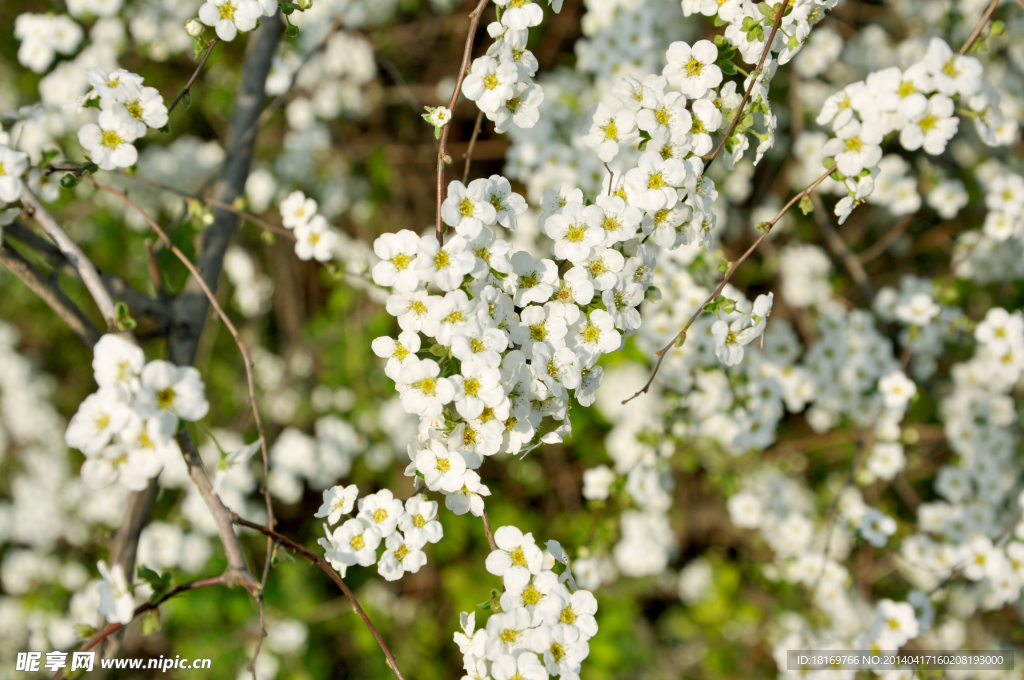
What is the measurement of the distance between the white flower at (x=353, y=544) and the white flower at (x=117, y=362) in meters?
0.63

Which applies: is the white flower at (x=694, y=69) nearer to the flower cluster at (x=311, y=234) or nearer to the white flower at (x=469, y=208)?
→ the white flower at (x=469, y=208)

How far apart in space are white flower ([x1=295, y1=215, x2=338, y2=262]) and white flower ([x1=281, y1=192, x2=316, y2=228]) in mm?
23

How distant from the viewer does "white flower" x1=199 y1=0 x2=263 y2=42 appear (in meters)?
1.64

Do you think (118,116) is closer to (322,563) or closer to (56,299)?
(56,299)

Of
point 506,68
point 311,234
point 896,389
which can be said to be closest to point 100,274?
point 311,234

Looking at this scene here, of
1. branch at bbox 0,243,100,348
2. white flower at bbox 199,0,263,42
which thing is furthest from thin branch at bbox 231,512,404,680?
white flower at bbox 199,0,263,42

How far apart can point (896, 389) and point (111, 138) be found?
327 centimetres

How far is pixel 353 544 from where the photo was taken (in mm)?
1605

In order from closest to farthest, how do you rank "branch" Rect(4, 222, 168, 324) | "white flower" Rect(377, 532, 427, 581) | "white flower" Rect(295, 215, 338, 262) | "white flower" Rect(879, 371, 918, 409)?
"white flower" Rect(377, 532, 427, 581) → "branch" Rect(4, 222, 168, 324) → "white flower" Rect(295, 215, 338, 262) → "white flower" Rect(879, 371, 918, 409)

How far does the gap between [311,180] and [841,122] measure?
11.5ft

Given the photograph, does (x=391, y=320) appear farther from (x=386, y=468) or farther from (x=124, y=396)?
(x=124, y=396)

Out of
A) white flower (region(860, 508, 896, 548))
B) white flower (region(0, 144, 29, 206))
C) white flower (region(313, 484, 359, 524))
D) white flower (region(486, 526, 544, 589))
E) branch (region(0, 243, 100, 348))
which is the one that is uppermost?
white flower (region(0, 144, 29, 206))

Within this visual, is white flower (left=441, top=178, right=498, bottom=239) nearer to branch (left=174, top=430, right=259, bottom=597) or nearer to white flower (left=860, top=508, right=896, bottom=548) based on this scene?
branch (left=174, top=430, right=259, bottom=597)

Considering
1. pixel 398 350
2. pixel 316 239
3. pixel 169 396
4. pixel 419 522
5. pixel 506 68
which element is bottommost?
pixel 419 522
